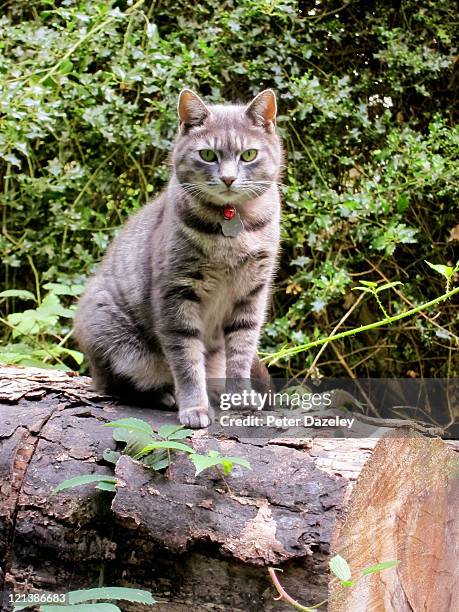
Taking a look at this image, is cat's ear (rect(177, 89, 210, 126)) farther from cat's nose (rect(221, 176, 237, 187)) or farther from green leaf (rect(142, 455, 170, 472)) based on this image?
green leaf (rect(142, 455, 170, 472))

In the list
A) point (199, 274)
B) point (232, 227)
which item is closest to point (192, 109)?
point (232, 227)

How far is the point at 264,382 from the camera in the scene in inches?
104

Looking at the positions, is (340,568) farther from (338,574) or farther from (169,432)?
(169,432)

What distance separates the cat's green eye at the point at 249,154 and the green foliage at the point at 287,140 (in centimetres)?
127

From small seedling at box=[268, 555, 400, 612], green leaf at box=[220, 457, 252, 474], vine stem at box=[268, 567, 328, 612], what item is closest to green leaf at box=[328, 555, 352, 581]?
small seedling at box=[268, 555, 400, 612]

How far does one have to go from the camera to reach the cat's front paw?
2.19 meters

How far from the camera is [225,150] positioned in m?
2.40

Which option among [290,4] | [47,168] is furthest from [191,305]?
[290,4]

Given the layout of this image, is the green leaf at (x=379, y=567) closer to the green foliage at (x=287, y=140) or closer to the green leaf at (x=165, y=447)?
the green leaf at (x=165, y=447)

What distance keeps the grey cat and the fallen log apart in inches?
16.7

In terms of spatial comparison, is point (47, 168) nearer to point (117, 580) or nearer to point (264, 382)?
point (264, 382)

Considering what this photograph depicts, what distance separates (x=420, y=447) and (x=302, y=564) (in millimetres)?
400

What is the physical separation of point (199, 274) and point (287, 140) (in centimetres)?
Answer: 179

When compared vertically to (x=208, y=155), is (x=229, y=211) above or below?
below
